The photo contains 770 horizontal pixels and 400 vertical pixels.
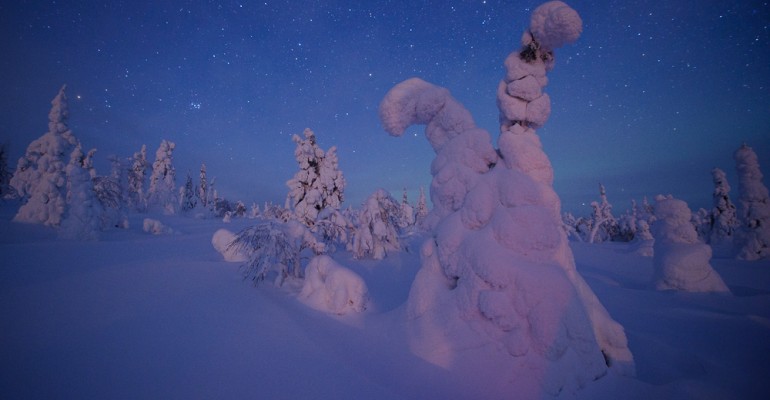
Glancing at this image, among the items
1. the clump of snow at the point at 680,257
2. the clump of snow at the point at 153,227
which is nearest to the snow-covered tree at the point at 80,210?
the clump of snow at the point at 153,227

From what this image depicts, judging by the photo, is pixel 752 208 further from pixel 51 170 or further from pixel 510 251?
pixel 51 170

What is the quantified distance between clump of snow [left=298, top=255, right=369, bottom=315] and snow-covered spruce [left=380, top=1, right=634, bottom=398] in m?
1.92

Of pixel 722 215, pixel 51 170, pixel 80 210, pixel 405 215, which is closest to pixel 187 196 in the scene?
pixel 51 170

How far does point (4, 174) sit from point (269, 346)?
4931cm

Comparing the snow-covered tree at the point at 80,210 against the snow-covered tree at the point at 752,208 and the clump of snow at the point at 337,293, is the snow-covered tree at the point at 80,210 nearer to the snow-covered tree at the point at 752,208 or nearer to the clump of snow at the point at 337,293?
the clump of snow at the point at 337,293

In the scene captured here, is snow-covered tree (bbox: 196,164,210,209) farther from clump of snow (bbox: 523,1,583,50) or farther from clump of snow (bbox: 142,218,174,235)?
clump of snow (bbox: 523,1,583,50)

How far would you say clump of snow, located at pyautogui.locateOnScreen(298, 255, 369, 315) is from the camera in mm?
7023

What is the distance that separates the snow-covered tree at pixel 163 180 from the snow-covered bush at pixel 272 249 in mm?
40355

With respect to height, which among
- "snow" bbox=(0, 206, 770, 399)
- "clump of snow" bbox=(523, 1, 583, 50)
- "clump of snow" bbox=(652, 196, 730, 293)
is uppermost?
"clump of snow" bbox=(523, 1, 583, 50)

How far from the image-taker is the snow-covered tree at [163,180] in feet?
130

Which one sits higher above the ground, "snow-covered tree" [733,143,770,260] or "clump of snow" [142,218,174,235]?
"snow-covered tree" [733,143,770,260]

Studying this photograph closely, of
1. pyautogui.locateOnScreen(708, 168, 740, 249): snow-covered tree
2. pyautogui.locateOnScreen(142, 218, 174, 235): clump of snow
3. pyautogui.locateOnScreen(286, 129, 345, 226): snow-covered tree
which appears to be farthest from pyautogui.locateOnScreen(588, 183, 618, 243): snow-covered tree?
pyautogui.locateOnScreen(142, 218, 174, 235): clump of snow

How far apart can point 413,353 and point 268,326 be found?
9.87 feet

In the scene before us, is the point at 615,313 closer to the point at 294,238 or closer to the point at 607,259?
the point at 294,238
